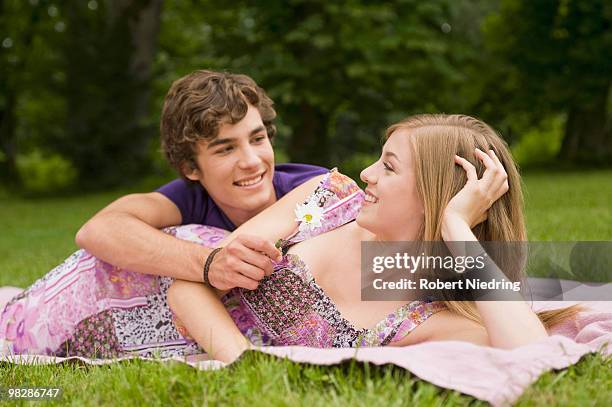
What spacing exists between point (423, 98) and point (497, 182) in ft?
49.4

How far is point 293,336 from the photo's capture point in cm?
306

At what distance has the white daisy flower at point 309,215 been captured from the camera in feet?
10.5

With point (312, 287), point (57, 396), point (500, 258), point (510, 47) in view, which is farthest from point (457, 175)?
point (510, 47)

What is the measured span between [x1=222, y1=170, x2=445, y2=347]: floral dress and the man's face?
0.63 m

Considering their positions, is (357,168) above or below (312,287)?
below

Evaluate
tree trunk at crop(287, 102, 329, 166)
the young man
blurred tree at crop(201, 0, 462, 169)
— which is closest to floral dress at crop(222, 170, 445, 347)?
the young man

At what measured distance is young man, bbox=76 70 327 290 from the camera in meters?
3.29

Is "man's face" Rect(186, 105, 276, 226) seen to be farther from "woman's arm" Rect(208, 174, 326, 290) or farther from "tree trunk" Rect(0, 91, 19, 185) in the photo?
"tree trunk" Rect(0, 91, 19, 185)

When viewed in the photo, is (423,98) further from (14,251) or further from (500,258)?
(500,258)

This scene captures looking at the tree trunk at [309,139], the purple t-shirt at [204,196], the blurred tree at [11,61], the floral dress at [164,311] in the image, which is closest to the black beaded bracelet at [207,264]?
the floral dress at [164,311]

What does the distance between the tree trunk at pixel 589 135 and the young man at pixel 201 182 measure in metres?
18.3

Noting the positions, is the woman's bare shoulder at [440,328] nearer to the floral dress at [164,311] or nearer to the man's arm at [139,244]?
the floral dress at [164,311]

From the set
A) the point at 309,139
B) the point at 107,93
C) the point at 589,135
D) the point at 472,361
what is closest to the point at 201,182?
the point at 472,361

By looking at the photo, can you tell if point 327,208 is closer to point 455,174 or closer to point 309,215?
point 309,215
